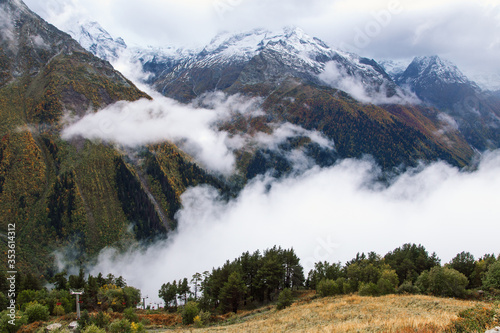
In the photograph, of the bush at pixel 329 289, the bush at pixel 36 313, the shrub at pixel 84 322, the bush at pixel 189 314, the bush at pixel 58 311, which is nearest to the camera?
the shrub at pixel 84 322

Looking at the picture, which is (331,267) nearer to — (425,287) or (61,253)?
(425,287)

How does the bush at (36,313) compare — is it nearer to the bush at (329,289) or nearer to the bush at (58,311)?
the bush at (58,311)

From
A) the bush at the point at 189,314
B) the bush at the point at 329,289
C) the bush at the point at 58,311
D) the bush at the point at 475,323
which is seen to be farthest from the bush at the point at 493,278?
the bush at the point at 58,311

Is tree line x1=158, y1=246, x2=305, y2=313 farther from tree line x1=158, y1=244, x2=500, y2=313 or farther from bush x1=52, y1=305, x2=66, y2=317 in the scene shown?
bush x1=52, y1=305, x2=66, y2=317

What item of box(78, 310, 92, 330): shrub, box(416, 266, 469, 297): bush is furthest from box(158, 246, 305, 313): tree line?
box(416, 266, 469, 297): bush

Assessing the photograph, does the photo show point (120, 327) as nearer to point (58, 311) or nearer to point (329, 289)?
point (58, 311)

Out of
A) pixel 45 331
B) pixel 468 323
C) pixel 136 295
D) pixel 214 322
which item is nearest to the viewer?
pixel 468 323

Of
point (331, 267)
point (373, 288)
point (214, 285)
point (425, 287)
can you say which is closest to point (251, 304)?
point (214, 285)

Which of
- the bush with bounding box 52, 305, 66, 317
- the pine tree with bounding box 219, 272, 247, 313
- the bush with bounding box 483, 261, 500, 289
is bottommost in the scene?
the bush with bounding box 483, 261, 500, 289

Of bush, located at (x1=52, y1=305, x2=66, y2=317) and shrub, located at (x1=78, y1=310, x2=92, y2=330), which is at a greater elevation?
bush, located at (x1=52, y1=305, x2=66, y2=317)

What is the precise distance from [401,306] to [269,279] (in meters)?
42.9

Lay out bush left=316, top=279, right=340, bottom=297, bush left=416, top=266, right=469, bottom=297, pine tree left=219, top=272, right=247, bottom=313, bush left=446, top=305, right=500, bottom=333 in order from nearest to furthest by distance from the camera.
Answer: bush left=446, top=305, right=500, bottom=333, bush left=416, top=266, right=469, bottom=297, bush left=316, top=279, right=340, bottom=297, pine tree left=219, top=272, right=247, bottom=313

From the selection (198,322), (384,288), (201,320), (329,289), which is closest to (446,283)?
(384,288)

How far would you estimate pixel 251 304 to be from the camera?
8144cm
